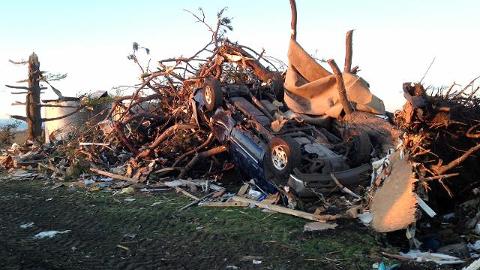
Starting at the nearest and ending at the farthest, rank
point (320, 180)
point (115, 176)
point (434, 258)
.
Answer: point (434, 258) < point (320, 180) < point (115, 176)

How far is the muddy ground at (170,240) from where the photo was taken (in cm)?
452

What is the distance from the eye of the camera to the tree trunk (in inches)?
607

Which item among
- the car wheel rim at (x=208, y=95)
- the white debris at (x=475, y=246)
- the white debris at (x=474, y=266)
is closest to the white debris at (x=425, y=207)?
the white debris at (x=475, y=246)

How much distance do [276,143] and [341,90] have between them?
1.56 meters

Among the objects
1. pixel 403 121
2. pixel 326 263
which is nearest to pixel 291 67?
pixel 403 121

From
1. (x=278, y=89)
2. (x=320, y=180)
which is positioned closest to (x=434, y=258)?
(x=320, y=180)

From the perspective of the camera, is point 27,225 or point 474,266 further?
point 27,225

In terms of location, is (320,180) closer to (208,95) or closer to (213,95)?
(213,95)

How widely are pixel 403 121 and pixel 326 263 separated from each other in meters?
1.67

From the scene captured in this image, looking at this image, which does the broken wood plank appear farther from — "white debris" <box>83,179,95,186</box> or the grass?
"white debris" <box>83,179,95,186</box>

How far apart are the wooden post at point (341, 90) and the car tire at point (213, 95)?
2037 mm

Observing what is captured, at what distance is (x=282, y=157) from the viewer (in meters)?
6.64

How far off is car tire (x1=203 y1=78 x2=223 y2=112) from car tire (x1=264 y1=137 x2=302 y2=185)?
1802mm

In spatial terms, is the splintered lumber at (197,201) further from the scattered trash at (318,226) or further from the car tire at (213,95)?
the scattered trash at (318,226)
